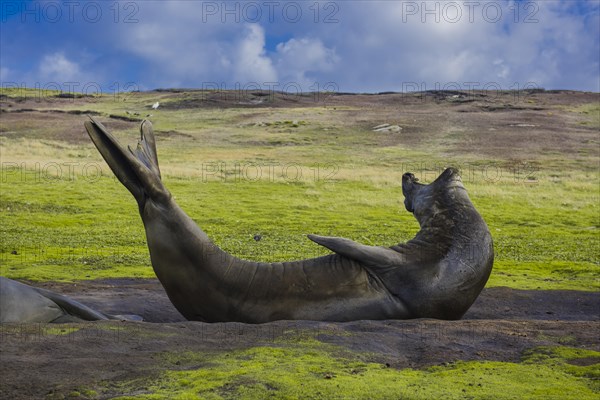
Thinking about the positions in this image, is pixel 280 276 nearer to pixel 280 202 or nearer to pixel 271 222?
pixel 271 222

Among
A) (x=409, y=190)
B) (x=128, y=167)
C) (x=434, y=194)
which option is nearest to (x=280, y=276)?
(x=128, y=167)

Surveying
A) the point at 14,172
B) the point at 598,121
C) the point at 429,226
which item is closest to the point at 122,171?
the point at 429,226

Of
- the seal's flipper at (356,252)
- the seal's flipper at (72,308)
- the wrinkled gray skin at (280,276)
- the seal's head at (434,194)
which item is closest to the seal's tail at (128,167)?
the wrinkled gray skin at (280,276)

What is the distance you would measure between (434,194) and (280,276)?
3.73 m

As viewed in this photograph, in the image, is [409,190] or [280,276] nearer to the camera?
[280,276]

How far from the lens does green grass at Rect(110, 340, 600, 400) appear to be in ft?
26.1

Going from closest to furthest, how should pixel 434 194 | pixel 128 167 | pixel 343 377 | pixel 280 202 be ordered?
pixel 343 377 → pixel 128 167 → pixel 434 194 → pixel 280 202

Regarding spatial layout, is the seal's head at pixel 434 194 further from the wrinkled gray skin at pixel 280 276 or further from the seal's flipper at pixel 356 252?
the seal's flipper at pixel 356 252

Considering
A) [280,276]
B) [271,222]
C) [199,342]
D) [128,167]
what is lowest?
[199,342]

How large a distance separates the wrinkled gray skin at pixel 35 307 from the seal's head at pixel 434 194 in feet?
19.3

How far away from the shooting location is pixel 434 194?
1429cm

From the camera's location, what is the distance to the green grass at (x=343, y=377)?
26.1ft

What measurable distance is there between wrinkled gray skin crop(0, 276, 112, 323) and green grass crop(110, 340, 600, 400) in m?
2.73

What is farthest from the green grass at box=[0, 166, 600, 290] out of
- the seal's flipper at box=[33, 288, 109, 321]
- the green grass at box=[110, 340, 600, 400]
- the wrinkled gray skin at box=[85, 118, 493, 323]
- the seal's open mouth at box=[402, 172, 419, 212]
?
the green grass at box=[110, 340, 600, 400]
